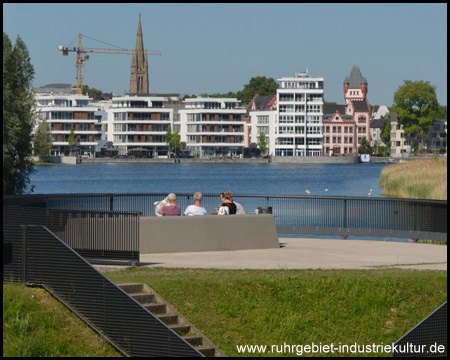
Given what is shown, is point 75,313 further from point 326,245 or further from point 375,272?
point 326,245

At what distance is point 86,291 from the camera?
15.5m

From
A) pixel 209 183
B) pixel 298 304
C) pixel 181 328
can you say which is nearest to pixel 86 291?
pixel 181 328

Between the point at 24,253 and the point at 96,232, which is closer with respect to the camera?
the point at 24,253

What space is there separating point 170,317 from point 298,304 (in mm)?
2433

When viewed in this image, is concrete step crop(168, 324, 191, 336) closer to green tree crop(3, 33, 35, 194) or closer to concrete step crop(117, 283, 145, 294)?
concrete step crop(117, 283, 145, 294)

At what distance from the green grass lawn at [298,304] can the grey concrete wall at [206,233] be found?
475 cm

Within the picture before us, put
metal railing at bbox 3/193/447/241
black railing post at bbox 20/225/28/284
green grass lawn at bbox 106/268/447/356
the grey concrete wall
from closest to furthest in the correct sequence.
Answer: green grass lawn at bbox 106/268/447/356, black railing post at bbox 20/225/28/284, the grey concrete wall, metal railing at bbox 3/193/447/241

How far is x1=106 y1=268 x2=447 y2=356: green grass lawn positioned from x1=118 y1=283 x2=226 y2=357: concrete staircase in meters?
0.19

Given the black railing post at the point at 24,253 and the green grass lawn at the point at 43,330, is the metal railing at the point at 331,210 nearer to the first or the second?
the black railing post at the point at 24,253

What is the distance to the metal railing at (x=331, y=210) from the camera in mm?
27203

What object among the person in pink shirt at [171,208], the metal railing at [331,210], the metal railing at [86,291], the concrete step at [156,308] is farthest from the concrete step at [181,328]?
the metal railing at [331,210]

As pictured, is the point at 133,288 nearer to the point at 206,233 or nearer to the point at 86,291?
the point at 86,291

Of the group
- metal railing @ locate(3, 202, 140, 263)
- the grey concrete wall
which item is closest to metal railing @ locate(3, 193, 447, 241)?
the grey concrete wall

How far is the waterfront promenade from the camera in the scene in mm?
20812
